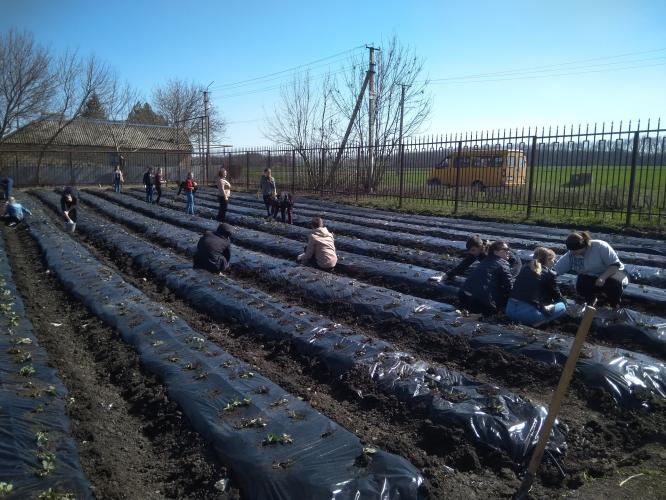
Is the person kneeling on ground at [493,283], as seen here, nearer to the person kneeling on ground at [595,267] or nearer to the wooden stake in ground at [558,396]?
the person kneeling on ground at [595,267]

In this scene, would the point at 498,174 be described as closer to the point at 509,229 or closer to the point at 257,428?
the point at 509,229

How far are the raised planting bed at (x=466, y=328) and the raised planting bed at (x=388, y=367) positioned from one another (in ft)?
2.60

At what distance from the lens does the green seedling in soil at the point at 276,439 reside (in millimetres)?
3182

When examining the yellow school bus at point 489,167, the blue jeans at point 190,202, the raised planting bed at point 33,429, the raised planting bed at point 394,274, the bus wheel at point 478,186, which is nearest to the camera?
the raised planting bed at point 33,429

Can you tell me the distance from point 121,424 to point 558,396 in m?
3.18

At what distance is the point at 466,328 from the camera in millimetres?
5324

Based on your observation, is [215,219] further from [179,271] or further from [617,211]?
[617,211]

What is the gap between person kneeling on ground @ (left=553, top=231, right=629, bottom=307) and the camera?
5.84 metres

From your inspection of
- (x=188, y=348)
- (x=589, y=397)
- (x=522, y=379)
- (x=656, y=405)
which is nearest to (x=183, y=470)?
(x=188, y=348)

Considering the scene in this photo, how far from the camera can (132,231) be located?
1366cm

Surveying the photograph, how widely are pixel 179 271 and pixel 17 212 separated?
8.95 metres

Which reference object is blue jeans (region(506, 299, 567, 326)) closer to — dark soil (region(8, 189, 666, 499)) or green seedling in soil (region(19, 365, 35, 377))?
dark soil (region(8, 189, 666, 499))

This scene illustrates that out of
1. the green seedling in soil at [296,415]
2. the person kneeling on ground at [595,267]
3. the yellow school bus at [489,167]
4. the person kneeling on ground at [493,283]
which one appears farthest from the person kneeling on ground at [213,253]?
the yellow school bus at [489,167]

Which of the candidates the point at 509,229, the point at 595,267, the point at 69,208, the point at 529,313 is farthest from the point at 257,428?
the point at 69,208
